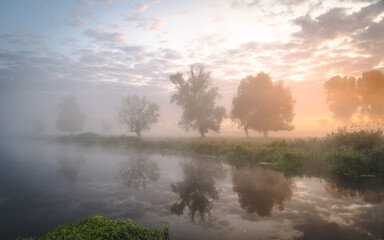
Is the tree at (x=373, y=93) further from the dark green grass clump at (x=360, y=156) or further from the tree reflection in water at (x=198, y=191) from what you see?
the tree reflection in water at (x=198, y=191)

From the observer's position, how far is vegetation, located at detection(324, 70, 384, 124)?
5178cm

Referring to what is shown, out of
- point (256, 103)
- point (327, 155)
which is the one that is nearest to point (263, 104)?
point (256, 103)

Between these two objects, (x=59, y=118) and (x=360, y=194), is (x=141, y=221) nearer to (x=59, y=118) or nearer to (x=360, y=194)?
(x=360, y=194)

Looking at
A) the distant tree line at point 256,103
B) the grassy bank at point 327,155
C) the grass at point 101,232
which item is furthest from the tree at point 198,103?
the grass at point 101,232

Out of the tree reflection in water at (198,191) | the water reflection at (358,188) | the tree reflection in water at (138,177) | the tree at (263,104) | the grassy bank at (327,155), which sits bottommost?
the tree reflection in water at (138,177)

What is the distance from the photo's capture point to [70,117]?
82125mm

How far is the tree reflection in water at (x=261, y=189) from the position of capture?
9303 millimetres

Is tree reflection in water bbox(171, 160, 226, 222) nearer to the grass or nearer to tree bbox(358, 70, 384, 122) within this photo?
the grass

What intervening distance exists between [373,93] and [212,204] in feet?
194

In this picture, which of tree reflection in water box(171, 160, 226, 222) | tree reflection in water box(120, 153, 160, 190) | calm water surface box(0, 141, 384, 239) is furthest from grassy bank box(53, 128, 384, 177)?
tree reflection in water box(120, 153, 160, 190)

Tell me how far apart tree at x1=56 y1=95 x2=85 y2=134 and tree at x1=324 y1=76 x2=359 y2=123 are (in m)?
78.5

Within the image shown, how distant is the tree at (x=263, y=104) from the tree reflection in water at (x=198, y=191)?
2606 centimetres

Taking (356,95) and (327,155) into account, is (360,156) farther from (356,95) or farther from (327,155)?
(356,95)

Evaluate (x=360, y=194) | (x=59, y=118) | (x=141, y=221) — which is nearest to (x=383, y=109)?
(x=360, y=194)
